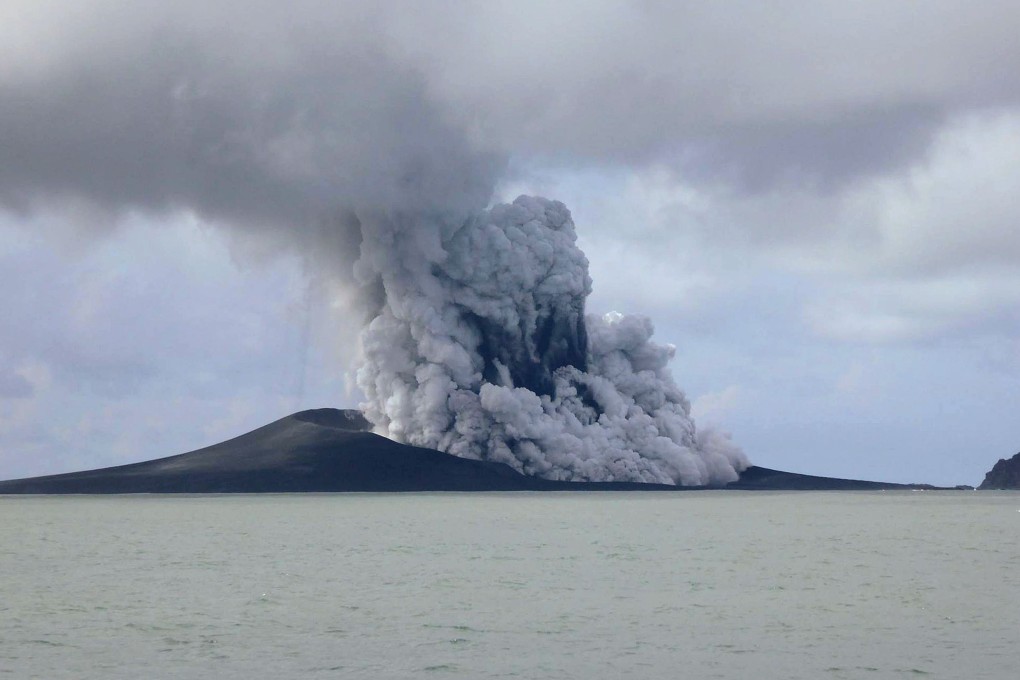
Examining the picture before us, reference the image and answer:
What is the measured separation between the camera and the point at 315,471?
16162 cm

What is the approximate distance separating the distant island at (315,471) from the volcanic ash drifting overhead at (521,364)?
2.31 m

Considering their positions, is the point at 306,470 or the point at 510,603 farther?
the point at 306,470

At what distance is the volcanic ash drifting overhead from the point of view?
14275 centimetres

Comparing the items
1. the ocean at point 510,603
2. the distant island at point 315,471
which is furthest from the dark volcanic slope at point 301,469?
the ocean at point 510,603

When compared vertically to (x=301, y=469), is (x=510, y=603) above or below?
below

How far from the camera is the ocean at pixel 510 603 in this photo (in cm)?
2767

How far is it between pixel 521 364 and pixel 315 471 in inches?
1192

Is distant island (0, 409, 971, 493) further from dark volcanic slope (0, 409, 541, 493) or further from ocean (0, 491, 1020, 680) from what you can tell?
ocean (0, 491, 1020, 680)

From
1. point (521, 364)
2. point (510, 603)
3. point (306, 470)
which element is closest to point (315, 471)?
point (306, 470)

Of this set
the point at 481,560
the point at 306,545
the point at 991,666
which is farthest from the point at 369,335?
the point at 991,666

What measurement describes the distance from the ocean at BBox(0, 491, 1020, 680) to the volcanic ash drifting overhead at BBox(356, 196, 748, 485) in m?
63.7

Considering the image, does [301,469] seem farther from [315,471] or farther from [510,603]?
[510,603]

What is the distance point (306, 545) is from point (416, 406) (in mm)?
82547

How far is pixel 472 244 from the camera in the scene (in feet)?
474
